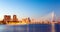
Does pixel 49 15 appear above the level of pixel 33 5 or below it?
below

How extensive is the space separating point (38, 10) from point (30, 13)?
331mm

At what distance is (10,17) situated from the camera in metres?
4.76

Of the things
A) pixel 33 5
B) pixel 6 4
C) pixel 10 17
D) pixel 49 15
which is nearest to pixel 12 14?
pixel 10 17

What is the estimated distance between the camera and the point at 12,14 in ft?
15.6

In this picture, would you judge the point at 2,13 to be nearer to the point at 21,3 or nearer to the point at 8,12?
the point at 8,12

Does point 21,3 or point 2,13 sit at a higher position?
point 21,3

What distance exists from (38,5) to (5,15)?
128 cm

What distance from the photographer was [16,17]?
479 cm

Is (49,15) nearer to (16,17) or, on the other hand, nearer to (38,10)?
(38,10)

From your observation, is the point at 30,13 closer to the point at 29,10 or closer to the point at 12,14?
the point at 29,10

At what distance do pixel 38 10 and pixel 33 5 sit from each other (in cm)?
29

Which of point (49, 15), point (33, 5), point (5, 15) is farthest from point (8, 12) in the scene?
point (49, 15)

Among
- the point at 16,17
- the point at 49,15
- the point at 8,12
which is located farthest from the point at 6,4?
the point at 49,15

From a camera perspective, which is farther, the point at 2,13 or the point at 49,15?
the point at 49,15
